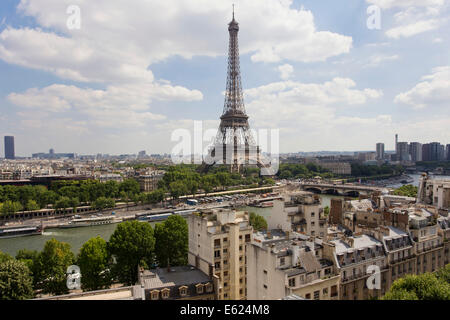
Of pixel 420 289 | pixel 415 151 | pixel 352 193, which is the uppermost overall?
pixel 415 151

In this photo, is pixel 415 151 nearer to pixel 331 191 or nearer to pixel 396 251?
pixel 331 191

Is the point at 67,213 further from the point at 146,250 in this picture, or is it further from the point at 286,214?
the point at 286,214

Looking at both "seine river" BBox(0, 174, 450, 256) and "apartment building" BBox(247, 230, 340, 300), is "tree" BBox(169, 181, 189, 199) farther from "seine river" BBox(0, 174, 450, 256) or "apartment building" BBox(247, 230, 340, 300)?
"apartment building" BBox(247, 230, 340, 300)

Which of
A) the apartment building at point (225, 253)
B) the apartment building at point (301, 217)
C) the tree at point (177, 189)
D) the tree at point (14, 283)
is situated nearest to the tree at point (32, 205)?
the tree at point (177, 189)

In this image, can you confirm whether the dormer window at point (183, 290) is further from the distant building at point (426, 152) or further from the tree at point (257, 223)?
the distant building at point (426, 152)

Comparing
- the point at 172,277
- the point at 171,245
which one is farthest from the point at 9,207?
the point at 172,277

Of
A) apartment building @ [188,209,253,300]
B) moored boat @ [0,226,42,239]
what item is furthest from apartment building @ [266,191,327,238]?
moored boat @ [0,226,42,239]

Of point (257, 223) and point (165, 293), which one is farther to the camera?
point (257, 223)
